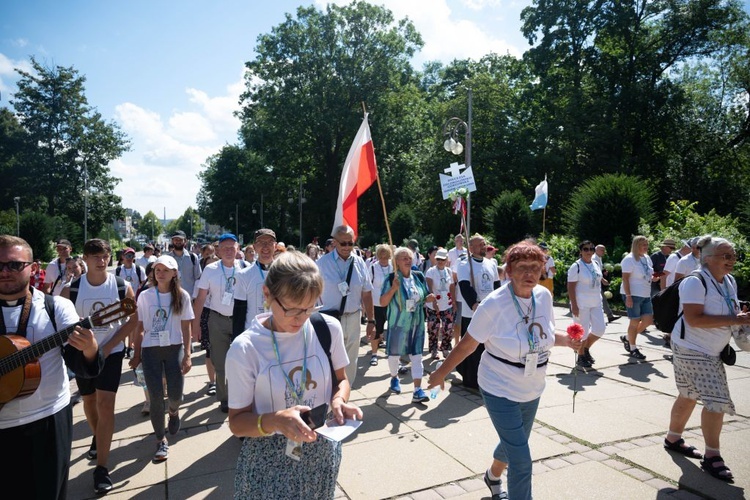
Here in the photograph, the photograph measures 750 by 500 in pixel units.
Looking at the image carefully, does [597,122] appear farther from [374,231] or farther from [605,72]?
[374,231]

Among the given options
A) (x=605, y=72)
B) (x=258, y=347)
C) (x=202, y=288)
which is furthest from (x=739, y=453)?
(x=605, y=72)

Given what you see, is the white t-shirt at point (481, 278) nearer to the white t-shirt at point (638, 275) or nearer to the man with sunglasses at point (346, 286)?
the man with sunglasses at point (346, 286)

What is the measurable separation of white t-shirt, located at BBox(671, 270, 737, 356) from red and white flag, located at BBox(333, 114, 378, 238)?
3.53 m

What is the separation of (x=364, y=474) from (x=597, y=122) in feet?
102

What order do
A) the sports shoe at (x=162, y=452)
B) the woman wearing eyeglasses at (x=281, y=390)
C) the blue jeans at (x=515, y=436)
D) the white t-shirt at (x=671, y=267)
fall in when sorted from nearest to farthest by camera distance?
the woman wearing eyeglasses at (x=281, y=390) → the blue jeans at (x=515, y=436) → the sports shoe at (x=162, y=452) → the white t-shirt at (x=671, y=267)

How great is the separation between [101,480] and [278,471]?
9.34 ft

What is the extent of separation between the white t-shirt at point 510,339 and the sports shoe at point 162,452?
315cm

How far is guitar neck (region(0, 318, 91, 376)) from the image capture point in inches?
101

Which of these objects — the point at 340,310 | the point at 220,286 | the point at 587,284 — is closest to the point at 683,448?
the point at 587,284

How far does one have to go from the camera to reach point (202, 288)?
6.11 m

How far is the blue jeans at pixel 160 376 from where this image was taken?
4.55 m

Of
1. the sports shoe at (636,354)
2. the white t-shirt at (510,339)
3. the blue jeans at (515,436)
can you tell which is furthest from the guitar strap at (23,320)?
the sports shoe at (636,354)

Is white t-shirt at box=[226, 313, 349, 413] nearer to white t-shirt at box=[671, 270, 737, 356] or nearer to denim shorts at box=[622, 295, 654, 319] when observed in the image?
white t-shirt at box=[671, 270, 737, 356]

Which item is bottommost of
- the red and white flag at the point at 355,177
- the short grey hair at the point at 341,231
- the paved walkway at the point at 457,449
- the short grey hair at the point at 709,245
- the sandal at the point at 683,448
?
the paved walkway at the point at 457,449
